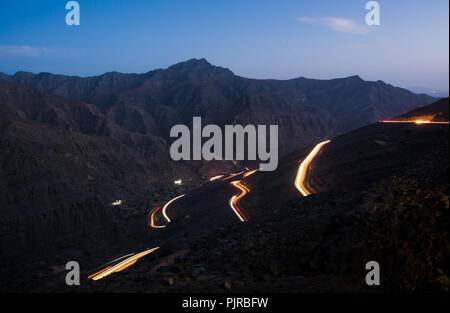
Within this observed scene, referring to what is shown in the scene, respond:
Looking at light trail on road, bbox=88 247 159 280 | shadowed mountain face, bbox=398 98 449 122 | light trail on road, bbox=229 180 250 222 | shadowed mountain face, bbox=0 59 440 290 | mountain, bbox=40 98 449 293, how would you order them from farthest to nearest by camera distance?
1. shadowed mountain face, bbox=0 59 440 290
2. light trail on road, bbox=229 180 250 222
3. shadowed mountain face, bbox=398 98 449 122
4. light trail on road, bbox=88 247 159 280
5. mountain, bbox=40 98 449 293

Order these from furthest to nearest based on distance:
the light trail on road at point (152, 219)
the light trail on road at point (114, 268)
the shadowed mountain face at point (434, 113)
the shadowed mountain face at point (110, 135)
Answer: the light trail on road at point (152, 219), the shadowed mountain face at point (110, 135), the shadowed mountain face at point (434, 113), the light trail on road at point (114, 268)

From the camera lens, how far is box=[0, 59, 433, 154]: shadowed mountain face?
344ft

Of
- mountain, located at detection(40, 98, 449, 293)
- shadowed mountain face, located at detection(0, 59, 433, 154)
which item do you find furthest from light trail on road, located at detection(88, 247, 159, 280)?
shadowed mountain face, located at detection(0, 59, 433, 154)

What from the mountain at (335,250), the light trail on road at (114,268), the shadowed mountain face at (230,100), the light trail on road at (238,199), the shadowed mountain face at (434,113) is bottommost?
the light trail on road at (114,268)

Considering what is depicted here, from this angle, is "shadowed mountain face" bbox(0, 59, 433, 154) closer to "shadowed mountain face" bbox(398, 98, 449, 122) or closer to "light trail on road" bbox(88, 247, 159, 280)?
"shadowed mountain face" bbox(398, 98, 449, 122)

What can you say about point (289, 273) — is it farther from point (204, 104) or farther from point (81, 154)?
point (204, 104)

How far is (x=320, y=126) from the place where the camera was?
110312 mm

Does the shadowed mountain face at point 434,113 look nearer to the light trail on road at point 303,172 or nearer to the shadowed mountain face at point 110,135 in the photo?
the light trail on road at point 303,172

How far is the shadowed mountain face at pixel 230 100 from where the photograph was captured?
105 m

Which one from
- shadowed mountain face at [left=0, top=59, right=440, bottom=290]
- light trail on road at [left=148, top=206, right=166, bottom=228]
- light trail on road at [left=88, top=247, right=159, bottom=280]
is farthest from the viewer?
light trail on road at [left=148, top=206, right=166, bottom=228]

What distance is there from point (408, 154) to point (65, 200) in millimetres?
32305

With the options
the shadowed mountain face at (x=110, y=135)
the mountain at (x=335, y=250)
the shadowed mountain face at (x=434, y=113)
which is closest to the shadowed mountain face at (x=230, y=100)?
the shadowed mountain face at (x=110, y=135)
